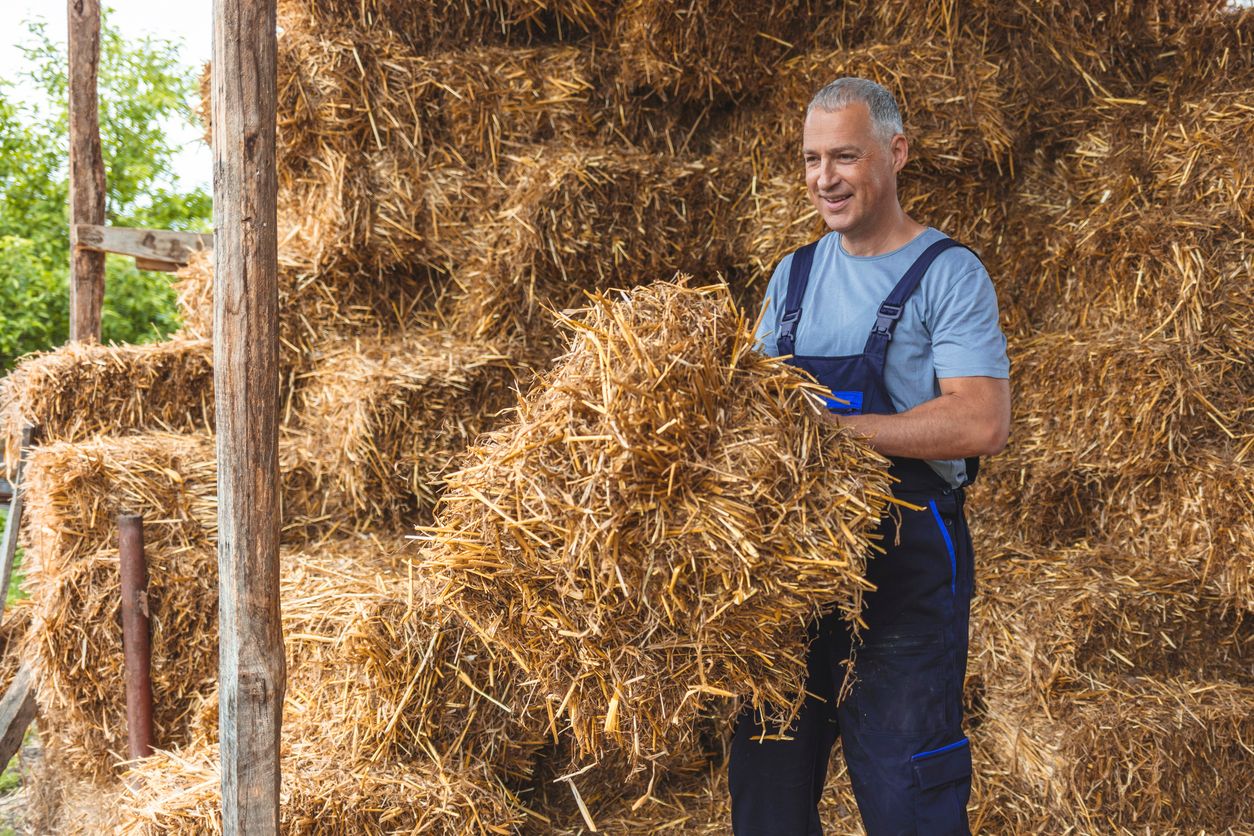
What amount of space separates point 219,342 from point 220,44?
2.68ft

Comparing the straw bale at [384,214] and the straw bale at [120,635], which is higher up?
the straw bale at [384,214]

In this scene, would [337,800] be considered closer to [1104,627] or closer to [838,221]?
[838,221]

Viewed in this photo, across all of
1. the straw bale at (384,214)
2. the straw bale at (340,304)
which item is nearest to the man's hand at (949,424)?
the straw bale at (384,214)

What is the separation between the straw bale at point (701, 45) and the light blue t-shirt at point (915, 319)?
1793 millimetres

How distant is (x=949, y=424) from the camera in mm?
2443

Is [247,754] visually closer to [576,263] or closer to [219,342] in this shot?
[219,342]

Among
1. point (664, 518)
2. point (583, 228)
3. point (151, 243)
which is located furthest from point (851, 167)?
point (151, 243)

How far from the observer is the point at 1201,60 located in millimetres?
4094

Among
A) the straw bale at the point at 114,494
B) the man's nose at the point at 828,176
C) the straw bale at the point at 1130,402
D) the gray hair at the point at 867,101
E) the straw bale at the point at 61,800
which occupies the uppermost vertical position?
the gray hair at the point at 867,101

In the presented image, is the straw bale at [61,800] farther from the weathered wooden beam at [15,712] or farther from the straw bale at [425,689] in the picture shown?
the straw bale at [425,689]

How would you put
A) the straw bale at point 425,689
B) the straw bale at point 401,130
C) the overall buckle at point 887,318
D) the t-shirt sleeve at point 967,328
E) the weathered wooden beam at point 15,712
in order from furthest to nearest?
1. the weathered wooden beam at point 15,712
2. the straw bale at point 401,130
3. the straw bale at point 425,689
4. the overall buckle at point 887,318
5. the t-shirt sleeve at point 967,328

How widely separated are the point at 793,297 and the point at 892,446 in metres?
0.64

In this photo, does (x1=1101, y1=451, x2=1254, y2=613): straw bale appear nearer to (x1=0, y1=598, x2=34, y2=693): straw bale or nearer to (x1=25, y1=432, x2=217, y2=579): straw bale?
(x1=25, y1=432, x2=217, y2=579): straw bale

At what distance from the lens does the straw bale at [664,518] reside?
2.23 m
